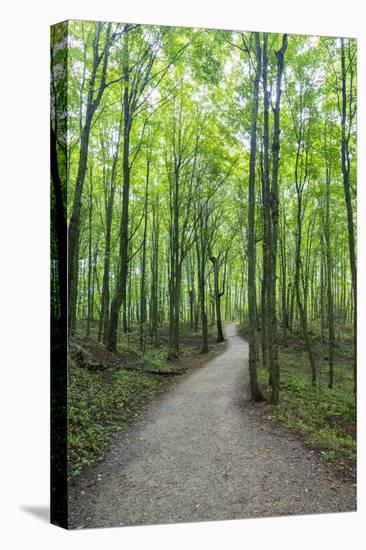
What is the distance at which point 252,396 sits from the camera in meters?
5.38

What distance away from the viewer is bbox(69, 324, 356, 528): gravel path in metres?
4.08

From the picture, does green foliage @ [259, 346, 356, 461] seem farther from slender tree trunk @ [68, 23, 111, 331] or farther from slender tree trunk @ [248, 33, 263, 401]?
slender tree trunk @ [68, 23, 111, 331]

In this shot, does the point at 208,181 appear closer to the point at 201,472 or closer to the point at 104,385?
the point at 104,385

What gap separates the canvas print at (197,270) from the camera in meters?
4.26

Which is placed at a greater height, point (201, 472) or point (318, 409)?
point (318, 409)

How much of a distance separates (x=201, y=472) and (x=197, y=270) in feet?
8.69

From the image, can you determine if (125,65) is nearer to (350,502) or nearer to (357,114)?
(357,114)

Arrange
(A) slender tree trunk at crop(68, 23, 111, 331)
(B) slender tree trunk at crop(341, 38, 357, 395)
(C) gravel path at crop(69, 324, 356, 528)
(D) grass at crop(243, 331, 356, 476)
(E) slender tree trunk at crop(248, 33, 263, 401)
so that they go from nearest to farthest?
1. (C) gravel path at crop(69, 324, 356, 528)
2. (A) slender tree trunk at crop(68, 23, 111, 331)
3. (D) grass at crop(243, 331, 356, 476)
4. (E) slender tree trunk at crop(248, 33, 263, 401)
5. (B) slender tree trunk at crop(341, 38, 357, 395)

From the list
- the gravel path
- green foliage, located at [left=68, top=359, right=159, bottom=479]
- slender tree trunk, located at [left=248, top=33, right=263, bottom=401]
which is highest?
slender tree trunk, located at [left=248, top=33, right=263, bottom=401]

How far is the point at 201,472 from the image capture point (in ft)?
14.7

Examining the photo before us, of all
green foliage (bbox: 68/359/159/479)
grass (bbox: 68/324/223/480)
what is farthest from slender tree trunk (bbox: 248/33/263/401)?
green foliage (bbox: 68/359/159/479)

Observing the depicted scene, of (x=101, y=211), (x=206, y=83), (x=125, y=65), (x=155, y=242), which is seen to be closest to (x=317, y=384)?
(x=155, y=242)

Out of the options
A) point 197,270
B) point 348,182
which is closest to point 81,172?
point 197,270

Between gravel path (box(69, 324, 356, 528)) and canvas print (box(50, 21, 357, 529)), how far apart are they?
18 mm
